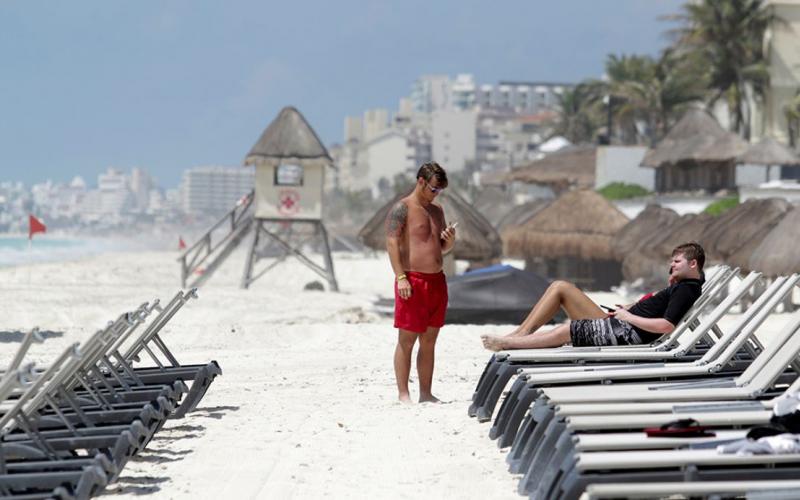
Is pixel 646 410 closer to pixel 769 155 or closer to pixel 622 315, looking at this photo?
pixel 622 315

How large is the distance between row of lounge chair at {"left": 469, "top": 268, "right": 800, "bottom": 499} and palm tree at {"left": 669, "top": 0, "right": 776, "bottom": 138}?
145 ft

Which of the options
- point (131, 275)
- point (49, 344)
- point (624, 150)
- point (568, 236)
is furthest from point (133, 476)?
point (131, 275)

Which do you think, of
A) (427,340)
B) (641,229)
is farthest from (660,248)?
(427,340)

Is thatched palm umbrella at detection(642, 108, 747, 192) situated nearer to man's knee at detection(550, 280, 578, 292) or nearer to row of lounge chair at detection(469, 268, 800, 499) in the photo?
man's knee at detection(550, 280, 578, 292)

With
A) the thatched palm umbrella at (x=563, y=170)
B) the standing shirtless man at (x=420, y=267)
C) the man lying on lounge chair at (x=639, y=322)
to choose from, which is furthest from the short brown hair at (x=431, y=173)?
the thatched palm umbrella at (x=563, y=170)

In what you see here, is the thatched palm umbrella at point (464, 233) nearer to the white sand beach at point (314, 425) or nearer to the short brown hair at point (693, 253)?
the white sand beach at point (314, 425)

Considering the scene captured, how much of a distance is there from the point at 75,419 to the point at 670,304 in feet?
12.3

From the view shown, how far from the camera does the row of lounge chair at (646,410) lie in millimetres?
4816

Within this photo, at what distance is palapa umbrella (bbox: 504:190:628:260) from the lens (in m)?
30.6

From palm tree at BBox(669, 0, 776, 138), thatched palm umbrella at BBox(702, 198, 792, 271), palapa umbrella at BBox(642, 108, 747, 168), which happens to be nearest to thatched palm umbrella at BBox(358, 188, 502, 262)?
thatched palm umbrella at BBox(702, 198, 792, 271)

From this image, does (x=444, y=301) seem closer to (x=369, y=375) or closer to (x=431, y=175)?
(x=431, y=175)

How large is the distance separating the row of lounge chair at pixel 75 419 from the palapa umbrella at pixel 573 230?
76.3ft

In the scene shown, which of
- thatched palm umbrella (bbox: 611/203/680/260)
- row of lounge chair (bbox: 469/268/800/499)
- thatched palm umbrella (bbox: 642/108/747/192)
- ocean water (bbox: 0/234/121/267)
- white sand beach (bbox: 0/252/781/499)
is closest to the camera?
row of lounge chair (bbox: 469/268/800/499)

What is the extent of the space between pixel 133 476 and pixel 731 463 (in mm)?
2851
